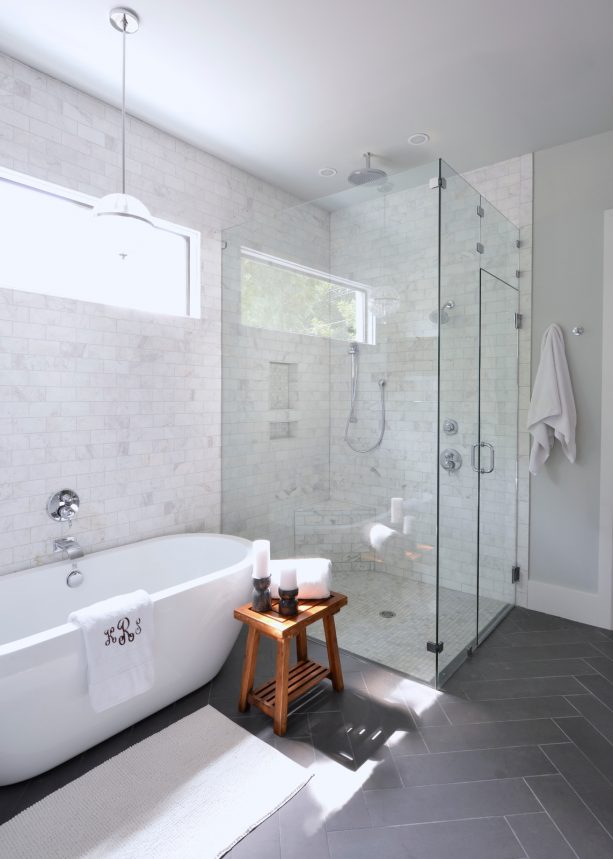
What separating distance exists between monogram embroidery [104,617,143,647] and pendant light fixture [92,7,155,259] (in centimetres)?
163

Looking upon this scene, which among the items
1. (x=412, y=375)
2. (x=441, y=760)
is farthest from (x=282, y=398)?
(x=441, y=760)

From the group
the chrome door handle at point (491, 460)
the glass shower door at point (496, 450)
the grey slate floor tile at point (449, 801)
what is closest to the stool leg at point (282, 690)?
the grey slate floor tile at point (449, 801)

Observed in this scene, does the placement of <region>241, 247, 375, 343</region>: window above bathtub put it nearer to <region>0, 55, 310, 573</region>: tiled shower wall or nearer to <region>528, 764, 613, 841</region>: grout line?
<region>0, 55, 310, 573</region>: tiled shower wall

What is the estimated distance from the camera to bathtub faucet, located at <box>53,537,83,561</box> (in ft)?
8.79

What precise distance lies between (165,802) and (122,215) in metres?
2.36

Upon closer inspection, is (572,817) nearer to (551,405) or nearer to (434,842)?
(434,842)

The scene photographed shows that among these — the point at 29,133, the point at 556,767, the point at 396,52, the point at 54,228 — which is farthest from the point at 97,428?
the point at 556,767

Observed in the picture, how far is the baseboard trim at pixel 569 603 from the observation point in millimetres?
3332

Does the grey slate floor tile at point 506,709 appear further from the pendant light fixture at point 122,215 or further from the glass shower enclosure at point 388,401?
the pendant light fixture at point 122,215

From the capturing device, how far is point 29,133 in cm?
256

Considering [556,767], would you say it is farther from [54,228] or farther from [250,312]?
[54,228]

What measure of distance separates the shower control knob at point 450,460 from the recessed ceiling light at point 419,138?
205 cm

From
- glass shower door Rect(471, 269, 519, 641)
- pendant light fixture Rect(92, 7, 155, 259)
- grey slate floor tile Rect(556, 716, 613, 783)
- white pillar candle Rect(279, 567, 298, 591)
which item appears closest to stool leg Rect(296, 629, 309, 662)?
white pillar candle Rect(279, 567, 298, 591)

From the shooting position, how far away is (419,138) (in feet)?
10.7
